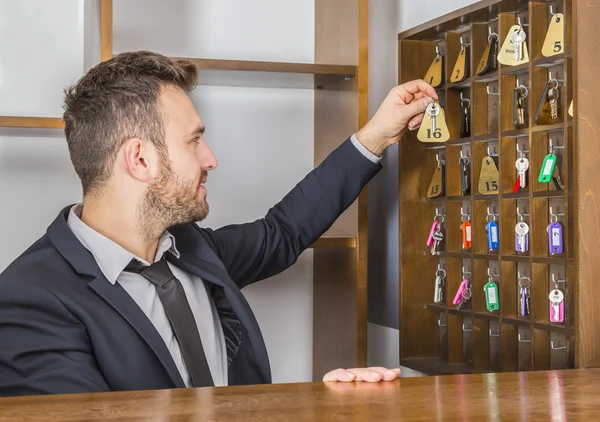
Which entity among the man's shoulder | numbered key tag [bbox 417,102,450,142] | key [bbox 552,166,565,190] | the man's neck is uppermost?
numbered key tag [bbox 417,102,450,142]

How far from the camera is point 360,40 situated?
3.11 m

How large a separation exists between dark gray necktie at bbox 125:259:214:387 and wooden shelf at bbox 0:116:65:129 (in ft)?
2.55

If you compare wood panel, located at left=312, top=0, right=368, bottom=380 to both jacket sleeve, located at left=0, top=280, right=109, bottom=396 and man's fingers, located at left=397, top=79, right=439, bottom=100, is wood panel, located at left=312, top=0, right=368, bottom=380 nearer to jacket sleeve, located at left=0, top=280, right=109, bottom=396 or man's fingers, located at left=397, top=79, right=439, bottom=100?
man's fingers, located at left=397, top=79, right=439, bottom=100

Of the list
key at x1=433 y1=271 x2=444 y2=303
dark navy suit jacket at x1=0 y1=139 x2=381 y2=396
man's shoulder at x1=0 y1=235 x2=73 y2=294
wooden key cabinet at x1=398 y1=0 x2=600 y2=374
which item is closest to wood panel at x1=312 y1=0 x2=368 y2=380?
wooden key cabinet at x1=398 y1=0 x2=600 y2=374

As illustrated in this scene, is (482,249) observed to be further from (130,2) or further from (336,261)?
(130,2)

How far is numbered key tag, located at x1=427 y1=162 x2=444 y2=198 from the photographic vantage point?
3.04 meters

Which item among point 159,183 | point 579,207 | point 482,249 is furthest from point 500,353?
point 159,183

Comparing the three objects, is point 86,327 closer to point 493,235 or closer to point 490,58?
point 493,235

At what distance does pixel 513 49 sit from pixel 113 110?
3.97 feet

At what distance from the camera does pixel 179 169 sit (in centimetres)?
250

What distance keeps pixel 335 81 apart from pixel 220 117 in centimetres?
58

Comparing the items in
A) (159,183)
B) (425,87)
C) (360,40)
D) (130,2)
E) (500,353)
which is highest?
(130,2)

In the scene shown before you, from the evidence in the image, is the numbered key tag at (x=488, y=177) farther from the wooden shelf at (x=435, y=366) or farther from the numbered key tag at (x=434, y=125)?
the wooden shelf at (x=435, y=366)

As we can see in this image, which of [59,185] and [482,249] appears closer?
[482,249]
